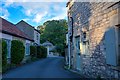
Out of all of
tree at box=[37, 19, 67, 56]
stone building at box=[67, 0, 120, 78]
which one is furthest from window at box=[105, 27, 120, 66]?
tree at box=[37, 19, 67, 56]

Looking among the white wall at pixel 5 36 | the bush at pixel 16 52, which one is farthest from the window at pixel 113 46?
the bush at pixel 16 52

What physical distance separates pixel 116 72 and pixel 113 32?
1.43 metres

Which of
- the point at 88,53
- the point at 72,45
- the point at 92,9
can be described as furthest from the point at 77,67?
the point at 92,9

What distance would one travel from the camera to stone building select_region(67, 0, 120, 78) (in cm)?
795

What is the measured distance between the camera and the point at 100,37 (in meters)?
9.63

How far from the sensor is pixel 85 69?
41.3 ft

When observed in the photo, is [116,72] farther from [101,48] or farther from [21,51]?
[21,51]

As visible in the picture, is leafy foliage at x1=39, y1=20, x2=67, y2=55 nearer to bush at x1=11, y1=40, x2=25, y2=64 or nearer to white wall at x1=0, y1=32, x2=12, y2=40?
bush at x1=11, y1=40, x2=25, y2=64

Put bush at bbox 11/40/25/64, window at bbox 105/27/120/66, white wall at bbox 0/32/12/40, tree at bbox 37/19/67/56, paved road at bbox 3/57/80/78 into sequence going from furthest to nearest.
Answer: tree at bbox 37/19/67/56
bush at bbox 11/40/25/64
white wall at bbox 0/32/12/40
paved road at bbox 3/57/80/78
window at bbox 105/27/120/66

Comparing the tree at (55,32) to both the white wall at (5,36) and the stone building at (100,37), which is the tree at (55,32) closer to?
the white wall at (5,36)

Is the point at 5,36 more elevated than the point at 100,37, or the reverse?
the point at 5,36

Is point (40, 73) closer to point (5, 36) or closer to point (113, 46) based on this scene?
point (5, 36)

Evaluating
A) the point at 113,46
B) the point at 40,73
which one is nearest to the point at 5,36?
the point at 40,73

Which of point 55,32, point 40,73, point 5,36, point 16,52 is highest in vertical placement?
point 55,32
